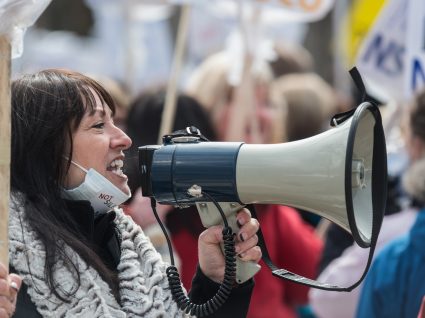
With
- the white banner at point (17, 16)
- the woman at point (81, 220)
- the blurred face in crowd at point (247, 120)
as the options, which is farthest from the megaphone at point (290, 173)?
the blurred face in crowd at point (247, 120)

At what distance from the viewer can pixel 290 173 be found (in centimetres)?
272

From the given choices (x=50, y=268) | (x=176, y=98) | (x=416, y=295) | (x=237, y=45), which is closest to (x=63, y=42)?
(x=237, y=45)

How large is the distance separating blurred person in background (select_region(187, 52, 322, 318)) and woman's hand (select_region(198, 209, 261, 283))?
77.1 inches

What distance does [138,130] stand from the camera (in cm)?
539

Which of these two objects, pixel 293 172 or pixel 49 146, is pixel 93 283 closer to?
pixel 49 146

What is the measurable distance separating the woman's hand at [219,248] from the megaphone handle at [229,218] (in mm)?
13

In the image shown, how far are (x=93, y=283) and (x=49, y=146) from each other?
1.18ft

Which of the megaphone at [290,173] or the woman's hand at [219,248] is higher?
the megaphone at [290,173]

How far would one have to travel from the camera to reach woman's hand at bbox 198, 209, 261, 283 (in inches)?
114

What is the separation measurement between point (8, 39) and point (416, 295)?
195cm

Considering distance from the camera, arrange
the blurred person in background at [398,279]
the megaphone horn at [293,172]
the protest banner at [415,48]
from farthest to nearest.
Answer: the protest banner at [415,48] < the blurred person in background at [398,279] < the megaphone horn at [293,172]

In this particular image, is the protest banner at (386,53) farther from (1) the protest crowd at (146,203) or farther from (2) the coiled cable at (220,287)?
(2) the coiled cable at (220,287)

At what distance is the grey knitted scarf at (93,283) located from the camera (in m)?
2.86

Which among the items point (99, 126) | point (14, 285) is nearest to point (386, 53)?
point (99, 126)
